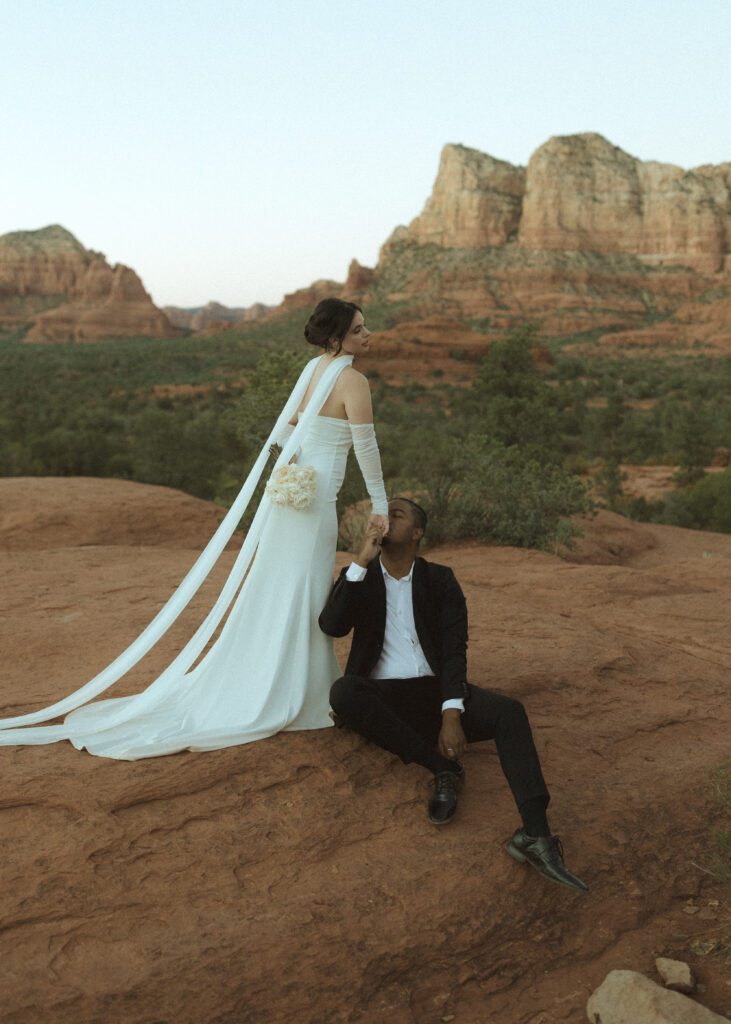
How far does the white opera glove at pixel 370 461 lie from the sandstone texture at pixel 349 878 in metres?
1.10

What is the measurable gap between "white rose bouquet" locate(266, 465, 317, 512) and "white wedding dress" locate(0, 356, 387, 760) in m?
0.08

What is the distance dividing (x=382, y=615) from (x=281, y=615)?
0.49 meters

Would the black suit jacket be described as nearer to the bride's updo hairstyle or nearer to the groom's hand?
the groom's hand

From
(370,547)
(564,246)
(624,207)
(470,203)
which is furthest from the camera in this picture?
(470,203)

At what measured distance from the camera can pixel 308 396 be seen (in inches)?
160

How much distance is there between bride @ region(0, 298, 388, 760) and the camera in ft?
12.7

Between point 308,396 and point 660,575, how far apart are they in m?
5.47

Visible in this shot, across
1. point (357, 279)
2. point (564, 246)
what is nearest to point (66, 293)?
point (357, 279)

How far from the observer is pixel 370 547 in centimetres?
373

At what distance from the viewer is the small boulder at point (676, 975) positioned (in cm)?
288

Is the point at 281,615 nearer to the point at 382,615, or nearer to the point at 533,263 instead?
the point at 382,615

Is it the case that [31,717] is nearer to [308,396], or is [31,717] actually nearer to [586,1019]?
[308,396]

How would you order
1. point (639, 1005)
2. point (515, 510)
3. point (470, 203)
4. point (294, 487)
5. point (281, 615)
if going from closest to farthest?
point (639, 1005) < point (294, 487) < point (281, 615) < point (515, 510) < point (470, 203)

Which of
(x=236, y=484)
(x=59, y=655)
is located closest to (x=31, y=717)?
(x=59, y=655)
